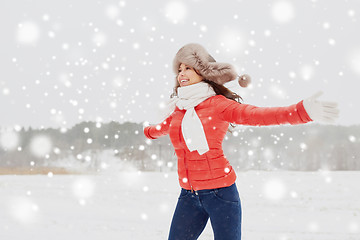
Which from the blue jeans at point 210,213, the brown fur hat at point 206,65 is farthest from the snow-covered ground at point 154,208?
the brown fur hat at point 206,65

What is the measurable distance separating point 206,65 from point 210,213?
3.30ft

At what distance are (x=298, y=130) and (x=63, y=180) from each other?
26.9 feet

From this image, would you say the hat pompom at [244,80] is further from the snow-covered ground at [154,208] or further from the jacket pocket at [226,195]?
the snow-covered ground at [154,208]

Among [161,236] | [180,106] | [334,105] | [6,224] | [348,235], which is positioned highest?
[180,106]

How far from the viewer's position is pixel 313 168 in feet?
42.4

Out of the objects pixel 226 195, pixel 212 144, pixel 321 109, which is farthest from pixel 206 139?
pixel 321 109

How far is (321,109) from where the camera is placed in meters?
1.86

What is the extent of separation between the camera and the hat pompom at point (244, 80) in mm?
2382

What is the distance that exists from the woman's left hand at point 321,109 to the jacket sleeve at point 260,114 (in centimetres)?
4

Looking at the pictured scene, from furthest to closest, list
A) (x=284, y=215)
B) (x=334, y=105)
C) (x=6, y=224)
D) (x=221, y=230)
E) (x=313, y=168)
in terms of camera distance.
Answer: (x=313, y=168) → (x=284, y=215) → (x=6, y=224) → (x=221, y=230) → (x=334, y=105)

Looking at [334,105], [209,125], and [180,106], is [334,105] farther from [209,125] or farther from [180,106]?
[180,106]

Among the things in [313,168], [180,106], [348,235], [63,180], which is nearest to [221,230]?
[180,106]

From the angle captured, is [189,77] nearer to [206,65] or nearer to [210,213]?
[206,65]

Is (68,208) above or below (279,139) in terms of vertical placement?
below
